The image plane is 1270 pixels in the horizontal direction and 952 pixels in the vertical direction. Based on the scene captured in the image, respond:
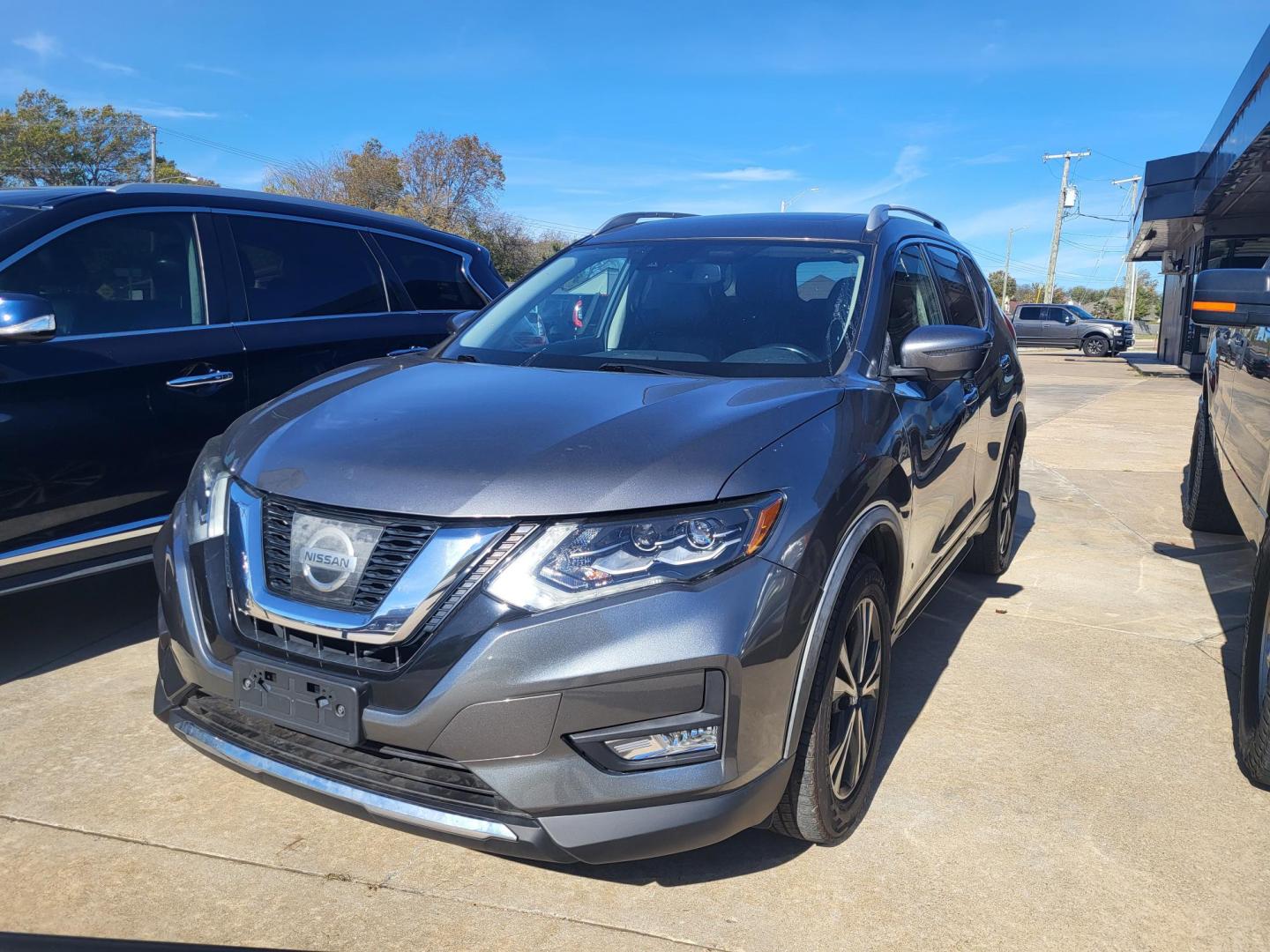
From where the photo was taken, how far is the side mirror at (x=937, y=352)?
312cm

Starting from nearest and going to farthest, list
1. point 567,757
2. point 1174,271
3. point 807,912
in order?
point 567,757 < point 807,912 < point 1174,271

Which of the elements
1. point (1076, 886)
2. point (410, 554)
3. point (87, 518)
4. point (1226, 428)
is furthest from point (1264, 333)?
point (87, 518)

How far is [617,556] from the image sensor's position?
2.16 m

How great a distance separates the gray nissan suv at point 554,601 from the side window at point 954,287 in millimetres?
1455

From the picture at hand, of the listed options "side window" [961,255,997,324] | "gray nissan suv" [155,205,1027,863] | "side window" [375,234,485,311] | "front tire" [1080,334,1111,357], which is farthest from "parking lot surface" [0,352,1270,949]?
"front tire" [1080,334,1111,357]

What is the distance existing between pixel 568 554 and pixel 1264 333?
3120 millimetres

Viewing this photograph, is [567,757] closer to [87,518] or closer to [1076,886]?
[1076,886]

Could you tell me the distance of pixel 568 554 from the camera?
2.15 meters

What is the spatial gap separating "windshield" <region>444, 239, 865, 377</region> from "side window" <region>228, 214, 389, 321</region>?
1.29m

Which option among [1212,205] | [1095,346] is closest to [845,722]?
[1212,205]

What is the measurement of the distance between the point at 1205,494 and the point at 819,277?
→ 4275mm

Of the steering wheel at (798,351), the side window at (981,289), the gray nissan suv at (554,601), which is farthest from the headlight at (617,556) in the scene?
the side window at (981,289)

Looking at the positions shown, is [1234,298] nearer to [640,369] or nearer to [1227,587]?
[640,369]

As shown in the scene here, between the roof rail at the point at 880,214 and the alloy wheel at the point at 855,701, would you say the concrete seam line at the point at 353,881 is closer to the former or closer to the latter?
the alloy wheel at the point at 855,701
